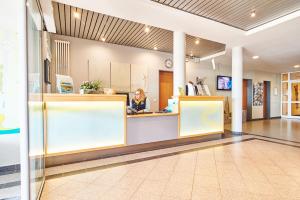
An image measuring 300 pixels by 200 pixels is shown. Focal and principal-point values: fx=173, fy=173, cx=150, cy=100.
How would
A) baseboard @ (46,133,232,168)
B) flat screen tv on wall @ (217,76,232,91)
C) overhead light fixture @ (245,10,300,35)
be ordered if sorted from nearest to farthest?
1. baseboard @ (46,133,232,168)
2. overhead light fixture @ (245,10,300,35)
3. flat screen tv on wall @ (217,76,232,91)

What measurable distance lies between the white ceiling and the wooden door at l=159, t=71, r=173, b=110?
9.50 feet

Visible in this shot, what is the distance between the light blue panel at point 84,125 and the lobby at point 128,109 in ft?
0.06

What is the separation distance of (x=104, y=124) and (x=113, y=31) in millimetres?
3306

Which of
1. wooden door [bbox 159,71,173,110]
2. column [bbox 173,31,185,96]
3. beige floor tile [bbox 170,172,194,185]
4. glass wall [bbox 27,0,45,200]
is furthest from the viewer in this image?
wooden door [bbox 159,71,173,110]

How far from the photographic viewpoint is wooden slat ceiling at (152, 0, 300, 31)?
151 inches

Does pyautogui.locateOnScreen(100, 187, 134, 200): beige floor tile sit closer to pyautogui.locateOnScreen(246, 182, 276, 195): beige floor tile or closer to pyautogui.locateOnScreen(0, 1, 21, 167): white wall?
pyautogui.locateOnScreen(246, 182, 276, 195): beige floor tile

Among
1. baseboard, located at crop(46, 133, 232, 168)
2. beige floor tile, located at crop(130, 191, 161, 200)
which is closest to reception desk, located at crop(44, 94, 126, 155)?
baseboard, located at crop(46, 133, 232, 168)

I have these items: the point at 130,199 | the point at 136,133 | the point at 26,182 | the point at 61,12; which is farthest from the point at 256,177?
the point at 61,12

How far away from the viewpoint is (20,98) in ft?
5.85

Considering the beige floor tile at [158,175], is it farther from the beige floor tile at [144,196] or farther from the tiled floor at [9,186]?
the tiled floor at [9,186]

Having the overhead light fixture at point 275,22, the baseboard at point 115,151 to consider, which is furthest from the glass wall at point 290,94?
the baseboard at point 115,151

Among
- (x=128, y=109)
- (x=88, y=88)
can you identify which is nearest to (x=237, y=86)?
(x=128, y=109)

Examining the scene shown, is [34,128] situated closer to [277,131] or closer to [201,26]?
[201,26]

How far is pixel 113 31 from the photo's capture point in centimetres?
558
